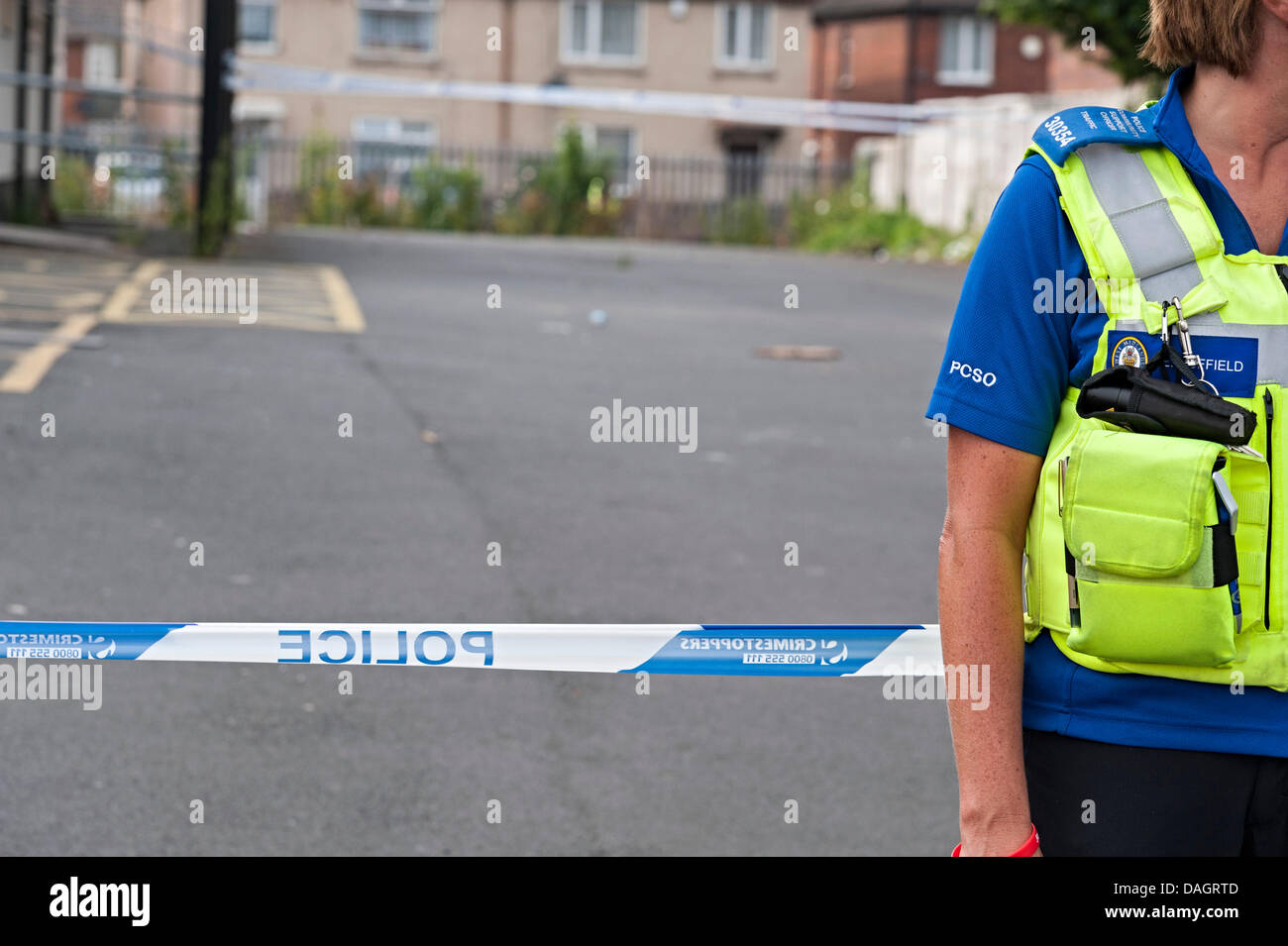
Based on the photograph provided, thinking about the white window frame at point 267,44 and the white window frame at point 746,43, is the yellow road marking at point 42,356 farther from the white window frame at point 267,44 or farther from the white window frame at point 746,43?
the white window frame at point 746,43

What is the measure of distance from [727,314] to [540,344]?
12.5ft

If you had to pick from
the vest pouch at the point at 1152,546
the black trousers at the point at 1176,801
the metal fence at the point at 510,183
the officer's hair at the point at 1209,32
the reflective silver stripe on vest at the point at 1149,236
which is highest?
the metal fence at the point at 510,183

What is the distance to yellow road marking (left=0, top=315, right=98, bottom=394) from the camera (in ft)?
33.9

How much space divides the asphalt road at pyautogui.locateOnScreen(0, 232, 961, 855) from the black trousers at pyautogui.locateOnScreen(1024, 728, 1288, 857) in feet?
7.81

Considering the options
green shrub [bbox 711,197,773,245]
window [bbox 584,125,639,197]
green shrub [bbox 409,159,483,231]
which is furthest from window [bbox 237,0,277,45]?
green shrub [bbox 711,197,773,245]

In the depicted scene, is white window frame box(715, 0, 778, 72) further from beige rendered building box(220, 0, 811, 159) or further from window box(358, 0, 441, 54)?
window box(358, 0, 441, 54)

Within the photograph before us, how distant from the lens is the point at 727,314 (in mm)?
17453

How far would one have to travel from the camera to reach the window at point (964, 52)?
156 feet

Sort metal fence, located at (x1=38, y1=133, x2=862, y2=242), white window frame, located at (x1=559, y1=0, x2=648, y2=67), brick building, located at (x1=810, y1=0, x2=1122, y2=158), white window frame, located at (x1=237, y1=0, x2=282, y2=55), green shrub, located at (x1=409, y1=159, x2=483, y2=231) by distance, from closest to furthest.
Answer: metal fence, located at (x1=38, y1=133, x2=862, y2=242), green shrub, located at (x1=409, y1=159, x2=483, y2=231), white window frame, located at (x1=237, y1=0, x2=282, y2=55), white window frame, located at (x1=559, y1=0, x2=648, y2=67), brick building, located at (x1=810, y1=0, x2=1122, y2=158)

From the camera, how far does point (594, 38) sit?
4219 centimetres

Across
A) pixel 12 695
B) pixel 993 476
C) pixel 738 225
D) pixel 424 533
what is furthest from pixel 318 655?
pixel 738 225

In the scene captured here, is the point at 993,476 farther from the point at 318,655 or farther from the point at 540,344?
the point at 540,344

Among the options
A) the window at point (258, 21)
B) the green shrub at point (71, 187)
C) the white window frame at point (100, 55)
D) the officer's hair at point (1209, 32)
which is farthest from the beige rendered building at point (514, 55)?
the officer's hair at point (1209, 32)

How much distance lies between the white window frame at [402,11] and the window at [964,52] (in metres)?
14.4
